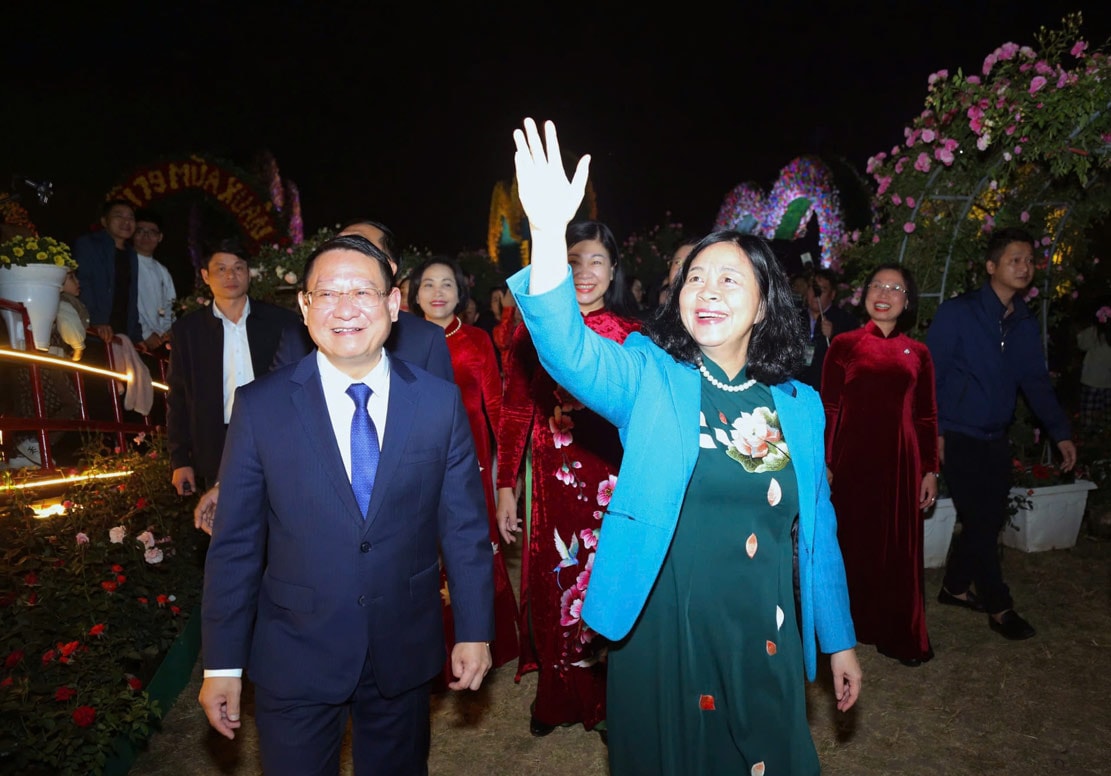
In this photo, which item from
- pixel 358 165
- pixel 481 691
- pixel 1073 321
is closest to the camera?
pixel 481 691

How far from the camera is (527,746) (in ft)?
11.6

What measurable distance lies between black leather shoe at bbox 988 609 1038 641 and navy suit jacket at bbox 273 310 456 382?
3777 millimetres

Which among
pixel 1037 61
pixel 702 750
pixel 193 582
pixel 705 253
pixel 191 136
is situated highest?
pixel 191 136

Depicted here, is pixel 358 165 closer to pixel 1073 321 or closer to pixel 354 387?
pixel 1073 321

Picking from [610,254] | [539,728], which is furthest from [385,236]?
[539,728]

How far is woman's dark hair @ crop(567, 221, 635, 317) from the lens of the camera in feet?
11.7

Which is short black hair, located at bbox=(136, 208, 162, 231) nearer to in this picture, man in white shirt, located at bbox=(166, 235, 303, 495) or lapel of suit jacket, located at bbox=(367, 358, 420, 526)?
man in white shirt, located at bbox=(166, 235, 303, 495)

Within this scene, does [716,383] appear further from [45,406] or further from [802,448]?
[45,406]

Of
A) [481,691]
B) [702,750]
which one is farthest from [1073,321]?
[702,750]

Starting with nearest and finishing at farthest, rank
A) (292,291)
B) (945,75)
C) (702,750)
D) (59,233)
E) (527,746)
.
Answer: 1. (702,750)
2. (527,746)
3. (945,75)
4. (292,291)
5. (59,233)

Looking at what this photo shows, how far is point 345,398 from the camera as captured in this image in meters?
2.21

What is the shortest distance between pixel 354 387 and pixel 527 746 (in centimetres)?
218

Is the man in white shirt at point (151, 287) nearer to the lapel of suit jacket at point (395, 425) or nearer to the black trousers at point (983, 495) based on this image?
the lapel of suit jacket at point (395, 425)

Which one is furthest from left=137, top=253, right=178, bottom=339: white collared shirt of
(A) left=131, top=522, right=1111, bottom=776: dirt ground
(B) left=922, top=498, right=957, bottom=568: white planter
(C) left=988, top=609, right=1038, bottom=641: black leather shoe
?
(C) left=988, top=609, right=1038, bottom=641: black leather shoe
